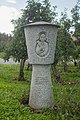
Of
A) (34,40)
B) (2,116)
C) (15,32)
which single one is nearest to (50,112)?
(2,116)

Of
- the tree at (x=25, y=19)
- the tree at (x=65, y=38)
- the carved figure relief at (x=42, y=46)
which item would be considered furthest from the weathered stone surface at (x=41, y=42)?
the tree at (x=65, y=38)

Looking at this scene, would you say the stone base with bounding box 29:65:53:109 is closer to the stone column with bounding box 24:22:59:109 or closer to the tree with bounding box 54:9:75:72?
the stone column with bounding box 24:22:59:109

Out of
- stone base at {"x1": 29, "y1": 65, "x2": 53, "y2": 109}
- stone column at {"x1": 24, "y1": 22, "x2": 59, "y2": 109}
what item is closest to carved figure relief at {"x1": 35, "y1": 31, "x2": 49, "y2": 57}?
stone column at {"x1": 24, "y1": 22, "x2": 59, "y2": 109}

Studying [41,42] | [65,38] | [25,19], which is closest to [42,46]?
[41,42]

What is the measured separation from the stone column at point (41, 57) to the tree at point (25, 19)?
3.99 metres

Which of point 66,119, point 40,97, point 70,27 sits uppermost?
point 70,27

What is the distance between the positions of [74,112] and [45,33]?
2015mm

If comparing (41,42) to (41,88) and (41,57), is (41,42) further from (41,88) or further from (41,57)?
(41,88)

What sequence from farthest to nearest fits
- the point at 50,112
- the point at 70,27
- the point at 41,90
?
the point at 70,27 → the point at 41,90 → the point at 50,112

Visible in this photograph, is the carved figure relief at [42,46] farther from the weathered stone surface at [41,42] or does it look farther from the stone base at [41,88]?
the stone base at [41,88]

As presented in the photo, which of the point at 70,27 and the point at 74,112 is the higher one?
the point at 70,27

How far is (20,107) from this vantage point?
625cm

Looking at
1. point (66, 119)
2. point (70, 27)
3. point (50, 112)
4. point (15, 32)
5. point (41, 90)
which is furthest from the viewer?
point (70, 27)

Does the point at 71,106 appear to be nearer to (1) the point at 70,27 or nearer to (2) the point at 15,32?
(2) the point at 15,32
